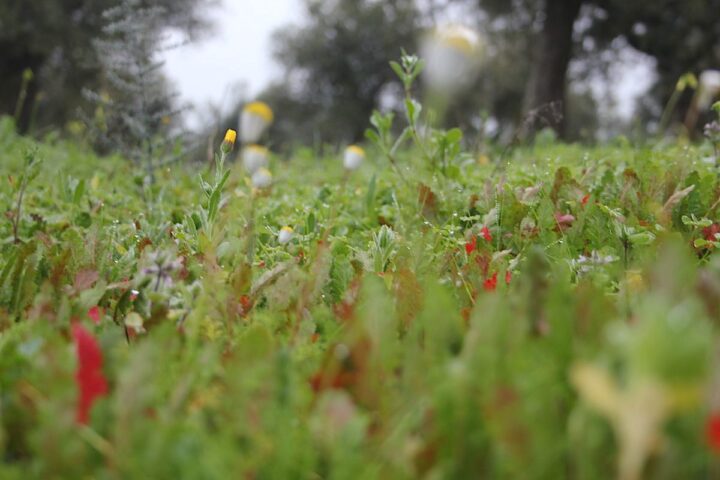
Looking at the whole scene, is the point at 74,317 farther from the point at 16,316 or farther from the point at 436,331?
the point at 436,331

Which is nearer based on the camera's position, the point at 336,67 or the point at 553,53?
the point at 553,53

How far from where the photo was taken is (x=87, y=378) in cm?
84

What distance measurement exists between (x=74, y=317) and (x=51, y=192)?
2012 millimetres

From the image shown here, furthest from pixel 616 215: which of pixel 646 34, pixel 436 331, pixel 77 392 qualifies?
pixel 646 34

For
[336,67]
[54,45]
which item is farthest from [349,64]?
[54,45]

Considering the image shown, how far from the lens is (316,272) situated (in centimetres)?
141

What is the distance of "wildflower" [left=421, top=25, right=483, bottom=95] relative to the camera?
205 cm

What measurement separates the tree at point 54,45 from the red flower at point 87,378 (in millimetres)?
15107

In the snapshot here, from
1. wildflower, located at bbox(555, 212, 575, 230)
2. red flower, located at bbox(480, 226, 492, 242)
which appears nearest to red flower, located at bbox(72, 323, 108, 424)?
red flower, located at bbox(480, 226, 492, 242)

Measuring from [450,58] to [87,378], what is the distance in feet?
5.18

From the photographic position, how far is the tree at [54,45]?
16.2 metres

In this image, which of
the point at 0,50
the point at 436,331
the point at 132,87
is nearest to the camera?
the point at 436,331

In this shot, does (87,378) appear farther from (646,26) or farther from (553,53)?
(646,26)

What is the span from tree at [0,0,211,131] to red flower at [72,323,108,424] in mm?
15107
